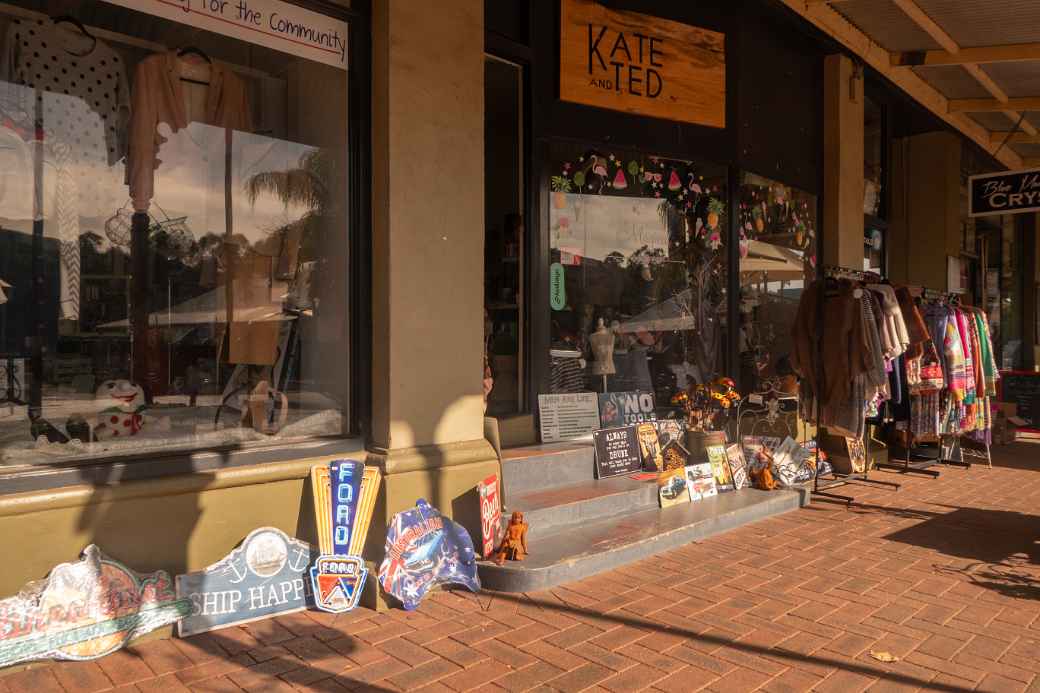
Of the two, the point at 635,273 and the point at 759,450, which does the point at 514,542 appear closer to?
the point at 759,450

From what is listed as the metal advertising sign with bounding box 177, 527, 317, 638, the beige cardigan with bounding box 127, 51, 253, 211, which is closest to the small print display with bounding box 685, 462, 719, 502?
the metal advertising sign with bounding box 177, 527, 317, 638

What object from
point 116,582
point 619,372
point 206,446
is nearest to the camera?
point 116,582

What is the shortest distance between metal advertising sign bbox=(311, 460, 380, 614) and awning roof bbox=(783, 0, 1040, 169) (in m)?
6.59

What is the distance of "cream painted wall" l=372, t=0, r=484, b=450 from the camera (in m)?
4.63

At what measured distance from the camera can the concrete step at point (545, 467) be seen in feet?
18.6

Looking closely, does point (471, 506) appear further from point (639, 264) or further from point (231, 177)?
point (639, 264)

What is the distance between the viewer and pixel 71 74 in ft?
14.0

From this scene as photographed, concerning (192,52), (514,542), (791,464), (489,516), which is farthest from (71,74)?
(791,464)

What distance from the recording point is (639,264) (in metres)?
7.63

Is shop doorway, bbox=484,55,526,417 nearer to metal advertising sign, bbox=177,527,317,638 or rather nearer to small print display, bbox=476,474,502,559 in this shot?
small print display, bbox=476,474,502,559

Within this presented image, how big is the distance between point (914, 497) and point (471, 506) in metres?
4.95

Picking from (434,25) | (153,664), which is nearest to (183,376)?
(153,664)

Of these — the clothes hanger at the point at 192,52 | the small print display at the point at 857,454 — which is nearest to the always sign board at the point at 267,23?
the clothes hanger at the point at 192,52

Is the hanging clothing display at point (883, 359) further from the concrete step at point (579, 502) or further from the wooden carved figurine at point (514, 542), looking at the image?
the wooden carved figurine at point (514, 542)
